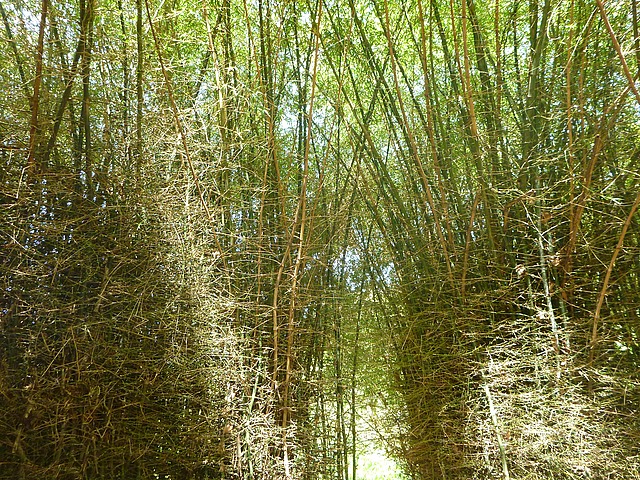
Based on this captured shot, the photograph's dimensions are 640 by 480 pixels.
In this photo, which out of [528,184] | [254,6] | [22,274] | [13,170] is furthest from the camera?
[254,6]

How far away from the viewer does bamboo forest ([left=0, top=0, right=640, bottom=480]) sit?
6.45ft

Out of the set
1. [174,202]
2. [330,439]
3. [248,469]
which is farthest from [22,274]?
[330,439]

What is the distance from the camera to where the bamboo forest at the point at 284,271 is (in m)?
1.97

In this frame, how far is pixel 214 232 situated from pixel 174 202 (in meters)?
0.18

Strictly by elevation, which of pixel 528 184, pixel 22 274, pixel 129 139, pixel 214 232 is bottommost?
pixel 22 274

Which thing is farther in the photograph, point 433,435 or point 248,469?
point 433,435

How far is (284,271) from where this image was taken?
2.27 metres

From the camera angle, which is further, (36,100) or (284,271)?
(284,271)

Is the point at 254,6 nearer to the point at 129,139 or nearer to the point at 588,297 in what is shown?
the point at 129,139

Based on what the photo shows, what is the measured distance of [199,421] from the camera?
2086 mm

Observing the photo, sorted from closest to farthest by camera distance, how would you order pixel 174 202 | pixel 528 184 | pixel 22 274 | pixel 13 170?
pixel 22 274 < pixel 13 170 < pixel 174 202 < pixel 528 184

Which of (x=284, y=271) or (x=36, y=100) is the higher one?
(x=36, y=100)

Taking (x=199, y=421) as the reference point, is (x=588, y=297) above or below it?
above

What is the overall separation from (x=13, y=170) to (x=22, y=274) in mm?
388
